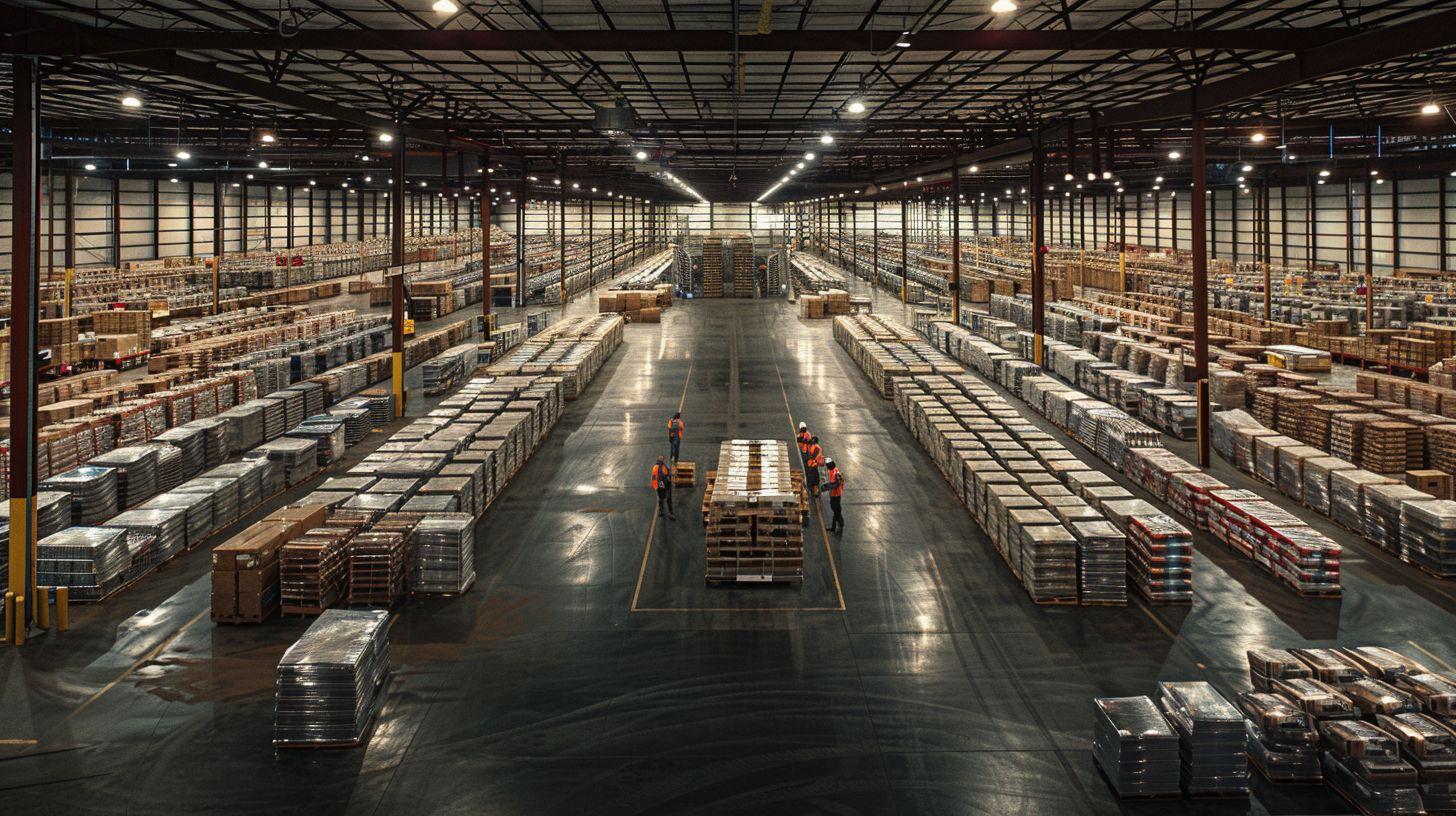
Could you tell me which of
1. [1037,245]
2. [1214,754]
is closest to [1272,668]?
[1214,754]

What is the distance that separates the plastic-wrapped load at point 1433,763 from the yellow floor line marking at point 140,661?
1219 centimetres

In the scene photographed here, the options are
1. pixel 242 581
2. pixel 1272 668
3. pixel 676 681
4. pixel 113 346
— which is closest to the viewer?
pixel 1272 668

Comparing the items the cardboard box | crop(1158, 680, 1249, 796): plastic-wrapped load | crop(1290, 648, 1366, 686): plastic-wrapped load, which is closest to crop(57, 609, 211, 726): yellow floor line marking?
crop(1158, 680, 1249, 796): plastic-wrapped load

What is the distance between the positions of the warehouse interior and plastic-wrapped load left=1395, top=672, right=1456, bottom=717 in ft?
0.16

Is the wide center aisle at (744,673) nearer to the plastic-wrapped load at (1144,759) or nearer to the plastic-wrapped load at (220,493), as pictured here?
the plastic-wrapped load at (1144,759)

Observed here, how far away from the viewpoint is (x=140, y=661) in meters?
11.3

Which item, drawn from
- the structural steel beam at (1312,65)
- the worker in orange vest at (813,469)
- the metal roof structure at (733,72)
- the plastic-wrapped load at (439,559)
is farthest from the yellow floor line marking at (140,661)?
the structural steel beam at (1312,65)

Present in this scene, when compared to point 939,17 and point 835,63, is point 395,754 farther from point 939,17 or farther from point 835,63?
point 835,63

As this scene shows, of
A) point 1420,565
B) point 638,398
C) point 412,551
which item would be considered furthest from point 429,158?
point 1420,565

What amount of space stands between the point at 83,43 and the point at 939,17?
12.6 meters

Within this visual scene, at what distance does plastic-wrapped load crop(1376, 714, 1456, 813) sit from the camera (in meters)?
8.39

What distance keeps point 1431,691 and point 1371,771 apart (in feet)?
5.27

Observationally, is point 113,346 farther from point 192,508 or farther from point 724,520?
point 724,520

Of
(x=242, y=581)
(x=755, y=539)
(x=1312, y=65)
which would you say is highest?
(x=1312, y=65)
